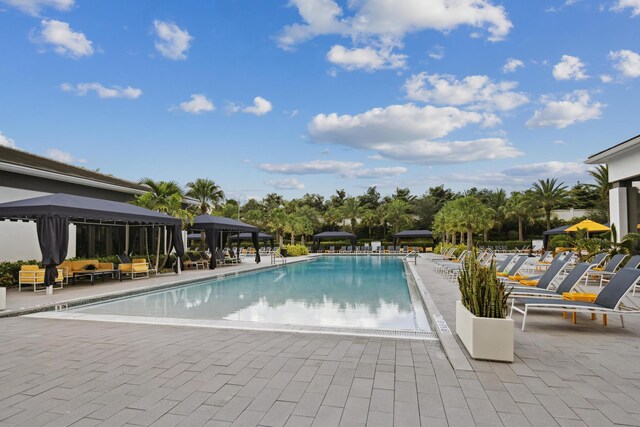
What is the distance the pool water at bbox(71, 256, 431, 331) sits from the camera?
723cm

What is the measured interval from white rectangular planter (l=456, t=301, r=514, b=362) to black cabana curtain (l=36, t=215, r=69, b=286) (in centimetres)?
1049

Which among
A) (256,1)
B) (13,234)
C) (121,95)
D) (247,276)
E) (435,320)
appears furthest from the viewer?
(121,95)

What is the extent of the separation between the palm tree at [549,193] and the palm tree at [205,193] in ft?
97.6

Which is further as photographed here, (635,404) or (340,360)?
(340,360)

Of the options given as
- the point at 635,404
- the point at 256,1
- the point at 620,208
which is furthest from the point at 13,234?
the point at 620,208

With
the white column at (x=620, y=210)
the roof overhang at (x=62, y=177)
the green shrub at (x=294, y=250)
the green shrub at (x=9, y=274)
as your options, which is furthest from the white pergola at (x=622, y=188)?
the roof overhang at (x=62, y=177)

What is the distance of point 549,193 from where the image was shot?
36312 millimetres

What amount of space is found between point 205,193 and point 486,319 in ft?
70.7

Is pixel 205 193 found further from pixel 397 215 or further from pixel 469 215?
pixel 397 215

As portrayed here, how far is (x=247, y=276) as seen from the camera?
52.3 ft

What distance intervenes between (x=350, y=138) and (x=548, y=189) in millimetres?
22534

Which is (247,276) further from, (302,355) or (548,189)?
(548,189)

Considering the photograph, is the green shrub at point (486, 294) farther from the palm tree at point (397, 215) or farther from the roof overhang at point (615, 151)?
the palm tree at point (397, 215)

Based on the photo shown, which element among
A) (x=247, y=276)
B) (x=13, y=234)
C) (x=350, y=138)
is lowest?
(x=247, y=276)
